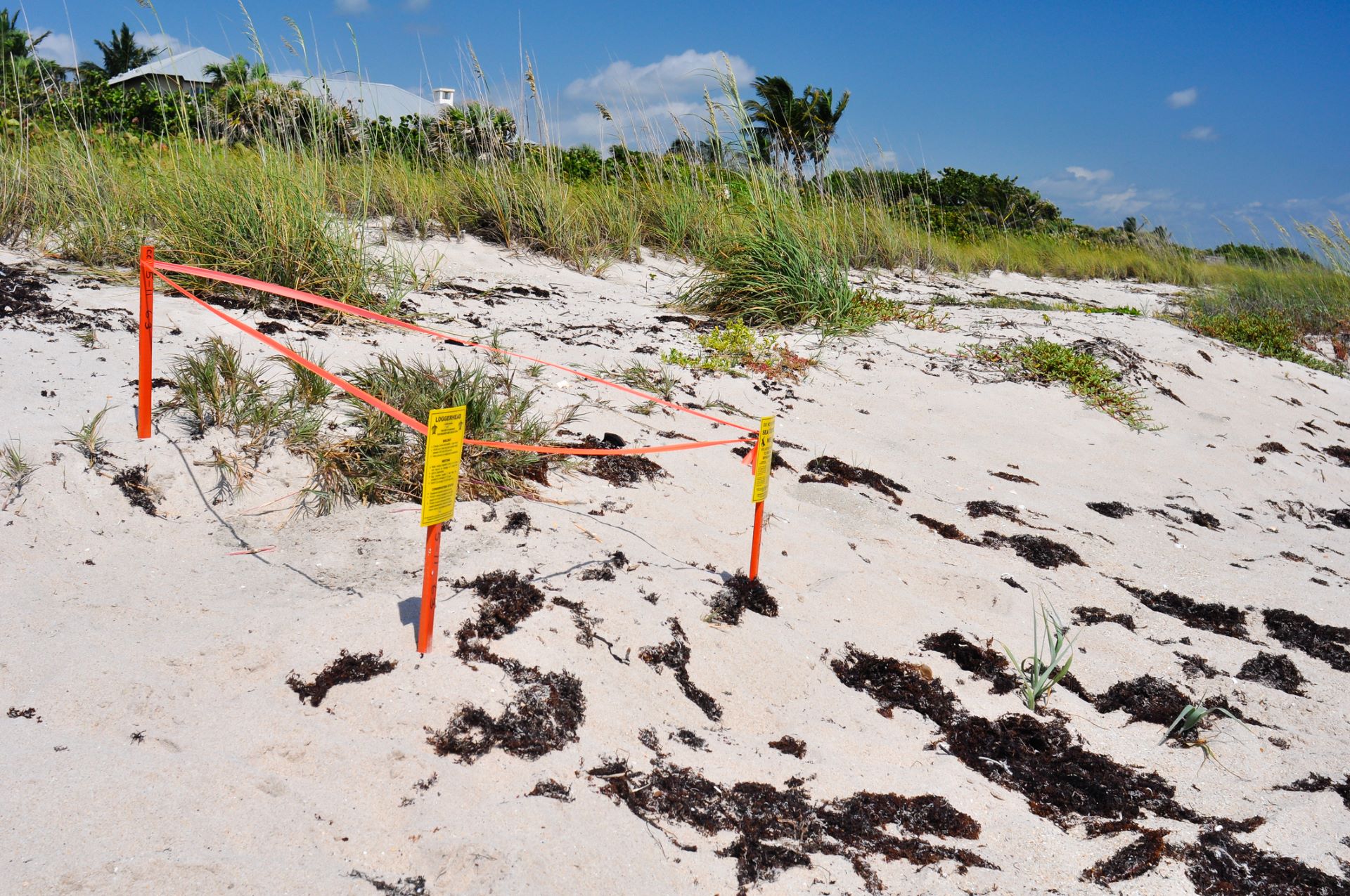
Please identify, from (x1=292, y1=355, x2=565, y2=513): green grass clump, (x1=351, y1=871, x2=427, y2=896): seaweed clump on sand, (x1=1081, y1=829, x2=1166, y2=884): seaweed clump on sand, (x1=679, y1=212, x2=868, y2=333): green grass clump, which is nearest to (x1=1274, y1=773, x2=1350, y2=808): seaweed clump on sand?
(x1=1081, y1=829, x2=1166, y2=884): seaweed clump on sand

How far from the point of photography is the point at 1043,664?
2.84m

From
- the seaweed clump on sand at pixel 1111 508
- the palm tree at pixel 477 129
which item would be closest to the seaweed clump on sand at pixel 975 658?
the seaweed clump on sand at pixel 1111 508

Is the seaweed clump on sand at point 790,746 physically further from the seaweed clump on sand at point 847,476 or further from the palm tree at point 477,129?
the palm tree at point 477,129

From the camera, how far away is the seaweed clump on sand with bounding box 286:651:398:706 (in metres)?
2.12

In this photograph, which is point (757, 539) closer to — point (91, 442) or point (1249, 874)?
point (1249, 874)

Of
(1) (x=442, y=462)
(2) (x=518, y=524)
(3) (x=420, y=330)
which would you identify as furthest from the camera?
(3) (x=420, y=330)

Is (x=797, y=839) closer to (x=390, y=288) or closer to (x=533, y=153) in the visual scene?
(x=390, y=288)

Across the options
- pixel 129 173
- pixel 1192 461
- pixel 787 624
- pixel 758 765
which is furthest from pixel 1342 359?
pixel 129 173

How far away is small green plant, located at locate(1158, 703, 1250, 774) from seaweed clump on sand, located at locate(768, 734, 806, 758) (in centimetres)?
108

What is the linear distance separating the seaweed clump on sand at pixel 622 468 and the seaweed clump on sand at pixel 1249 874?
2163 millimetres

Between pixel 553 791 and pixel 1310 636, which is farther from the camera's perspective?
pixel 1310 636

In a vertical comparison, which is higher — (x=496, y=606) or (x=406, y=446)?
(x=406, y=446)

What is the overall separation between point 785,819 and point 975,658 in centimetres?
109

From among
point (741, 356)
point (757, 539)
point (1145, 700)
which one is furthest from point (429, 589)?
point (741, 356)
